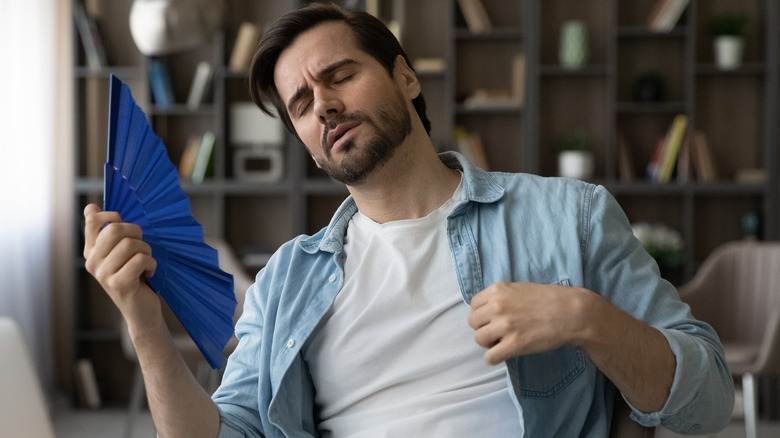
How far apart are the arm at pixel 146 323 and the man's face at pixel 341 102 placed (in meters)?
0.45

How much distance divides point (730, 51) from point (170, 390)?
13.6 feet

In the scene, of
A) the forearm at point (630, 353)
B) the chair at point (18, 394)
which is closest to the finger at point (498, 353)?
the forearm at point (630, 353)

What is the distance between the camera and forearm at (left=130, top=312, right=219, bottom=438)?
3.77ft

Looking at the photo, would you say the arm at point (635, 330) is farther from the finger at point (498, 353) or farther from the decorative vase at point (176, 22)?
the decorative vase at point (176, 22)

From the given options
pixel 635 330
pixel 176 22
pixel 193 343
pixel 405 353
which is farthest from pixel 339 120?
pixel 193 343

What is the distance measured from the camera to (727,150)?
4.75 meters

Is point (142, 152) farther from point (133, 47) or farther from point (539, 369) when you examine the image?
point (133, 47)

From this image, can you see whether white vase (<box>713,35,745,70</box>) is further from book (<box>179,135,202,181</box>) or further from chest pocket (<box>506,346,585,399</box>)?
chest pocket (<box>506,346,585,399</box>)

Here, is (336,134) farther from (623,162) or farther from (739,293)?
(623,162)

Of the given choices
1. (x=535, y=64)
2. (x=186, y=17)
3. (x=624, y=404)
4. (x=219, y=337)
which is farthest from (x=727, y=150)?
(x=219, y=337)

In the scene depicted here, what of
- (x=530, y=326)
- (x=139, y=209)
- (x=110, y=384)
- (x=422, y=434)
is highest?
(x=139, y=209)

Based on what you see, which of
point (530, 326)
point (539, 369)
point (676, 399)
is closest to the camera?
point (530, 326)

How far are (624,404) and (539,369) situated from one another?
0.49 ft

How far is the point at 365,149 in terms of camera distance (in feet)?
4.74
